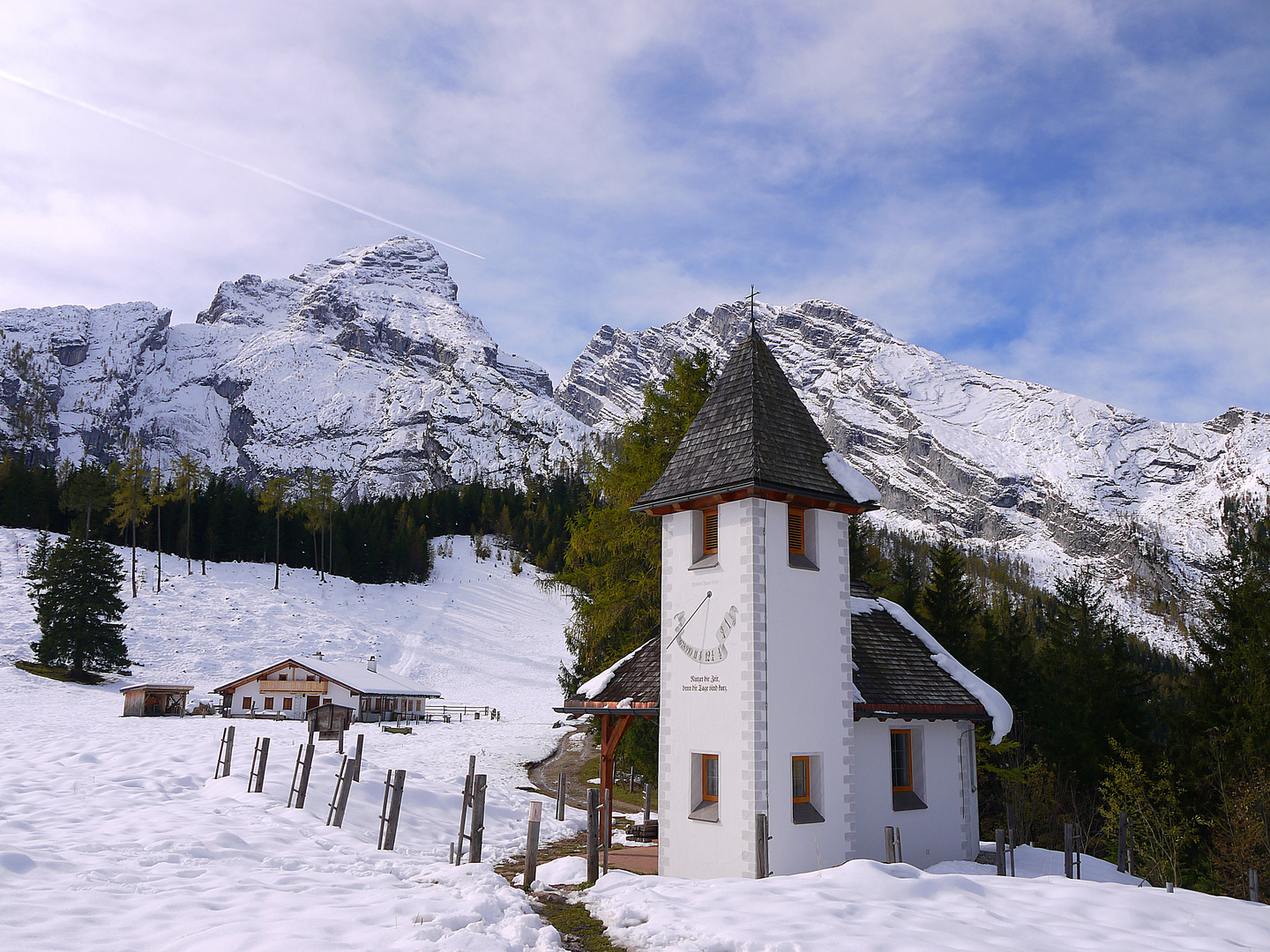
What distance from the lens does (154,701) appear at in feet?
161

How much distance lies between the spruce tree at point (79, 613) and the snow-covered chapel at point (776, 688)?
50873 millimetres

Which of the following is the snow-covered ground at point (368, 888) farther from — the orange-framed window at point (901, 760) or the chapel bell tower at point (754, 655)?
the chapel bell tower at point (754, 655)

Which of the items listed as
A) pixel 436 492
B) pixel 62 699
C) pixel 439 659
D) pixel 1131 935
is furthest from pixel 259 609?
pixel 1131 935

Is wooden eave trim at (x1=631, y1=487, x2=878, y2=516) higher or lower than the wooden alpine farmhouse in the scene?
higher

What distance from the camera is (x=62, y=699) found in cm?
4812

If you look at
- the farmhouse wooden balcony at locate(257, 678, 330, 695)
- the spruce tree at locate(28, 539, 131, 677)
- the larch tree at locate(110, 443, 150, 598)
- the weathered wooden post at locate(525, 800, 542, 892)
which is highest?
the larch tree at locate(110, 443, 150, 598)

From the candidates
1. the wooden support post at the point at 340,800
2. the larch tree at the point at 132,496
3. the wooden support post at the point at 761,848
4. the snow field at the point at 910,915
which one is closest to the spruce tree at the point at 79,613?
the larch tree at the point at 132,496

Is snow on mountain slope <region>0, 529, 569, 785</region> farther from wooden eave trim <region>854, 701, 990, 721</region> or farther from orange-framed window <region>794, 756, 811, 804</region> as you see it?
orange-framed window <region>794, 756, 811, 804</region>

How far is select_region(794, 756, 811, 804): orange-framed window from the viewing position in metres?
16.0

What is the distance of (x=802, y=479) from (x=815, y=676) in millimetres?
3949

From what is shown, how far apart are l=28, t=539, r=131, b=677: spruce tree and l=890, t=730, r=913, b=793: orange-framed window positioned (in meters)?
56.7

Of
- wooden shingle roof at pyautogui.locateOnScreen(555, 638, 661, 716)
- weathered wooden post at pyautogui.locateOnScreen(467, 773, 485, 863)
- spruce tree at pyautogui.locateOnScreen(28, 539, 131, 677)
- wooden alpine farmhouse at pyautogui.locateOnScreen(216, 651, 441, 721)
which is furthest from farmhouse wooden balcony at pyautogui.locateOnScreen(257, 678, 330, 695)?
weathered wooden post at pyautogui.locateOnScreen(467, 773, 485, 863)

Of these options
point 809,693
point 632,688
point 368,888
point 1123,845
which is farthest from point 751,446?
point 1123,845

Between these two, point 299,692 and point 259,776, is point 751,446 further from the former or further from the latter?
point 299,692
